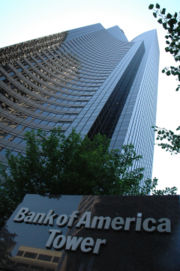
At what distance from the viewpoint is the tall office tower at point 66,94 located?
43.7 m

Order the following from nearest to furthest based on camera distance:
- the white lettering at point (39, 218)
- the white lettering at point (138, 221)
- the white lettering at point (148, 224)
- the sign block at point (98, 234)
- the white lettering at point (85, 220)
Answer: the sign block at point (98, 234) → the white lettering at point (148, 224) → the white lettering at point (138, 221) → the white lettering at point (85, 220) → the white lettering at point (39, 218)

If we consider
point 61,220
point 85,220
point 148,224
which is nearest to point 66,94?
point 61,220

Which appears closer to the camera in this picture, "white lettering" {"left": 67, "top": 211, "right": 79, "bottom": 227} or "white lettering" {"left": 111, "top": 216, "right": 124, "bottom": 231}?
"white lettering" {"left": 111, "top": 216, "right": 124, "bottom": 231}

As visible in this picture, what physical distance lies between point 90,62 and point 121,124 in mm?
53585

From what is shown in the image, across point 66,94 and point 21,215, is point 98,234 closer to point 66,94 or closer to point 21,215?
point 21,215

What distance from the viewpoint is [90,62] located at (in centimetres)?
9138

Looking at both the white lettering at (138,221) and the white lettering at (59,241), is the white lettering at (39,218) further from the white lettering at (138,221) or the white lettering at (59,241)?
the white lettering at (138,221)

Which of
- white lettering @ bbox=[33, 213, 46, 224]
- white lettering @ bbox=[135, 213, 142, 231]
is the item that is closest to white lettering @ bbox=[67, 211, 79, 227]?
white lettering @ bbox=[33, 213, 46, 224]

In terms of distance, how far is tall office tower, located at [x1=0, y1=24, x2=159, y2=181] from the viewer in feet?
143

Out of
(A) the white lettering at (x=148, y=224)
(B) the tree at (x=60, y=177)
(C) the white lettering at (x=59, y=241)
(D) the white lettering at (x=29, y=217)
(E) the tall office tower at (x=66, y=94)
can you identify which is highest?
(E) the tall office tower at (x=66, y=94)

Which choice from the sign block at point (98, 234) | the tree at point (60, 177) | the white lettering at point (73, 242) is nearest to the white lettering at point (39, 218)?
the sign block at point (98, 234)

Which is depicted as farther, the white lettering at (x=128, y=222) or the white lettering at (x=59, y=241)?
the white lettering at (x=59, y=241)

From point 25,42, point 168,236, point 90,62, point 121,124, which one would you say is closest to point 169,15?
point 168,236

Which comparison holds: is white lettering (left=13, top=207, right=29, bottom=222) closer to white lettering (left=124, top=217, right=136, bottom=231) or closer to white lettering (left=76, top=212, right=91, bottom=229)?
white lettering (left=76, top=212, right=91, bottom=229)
